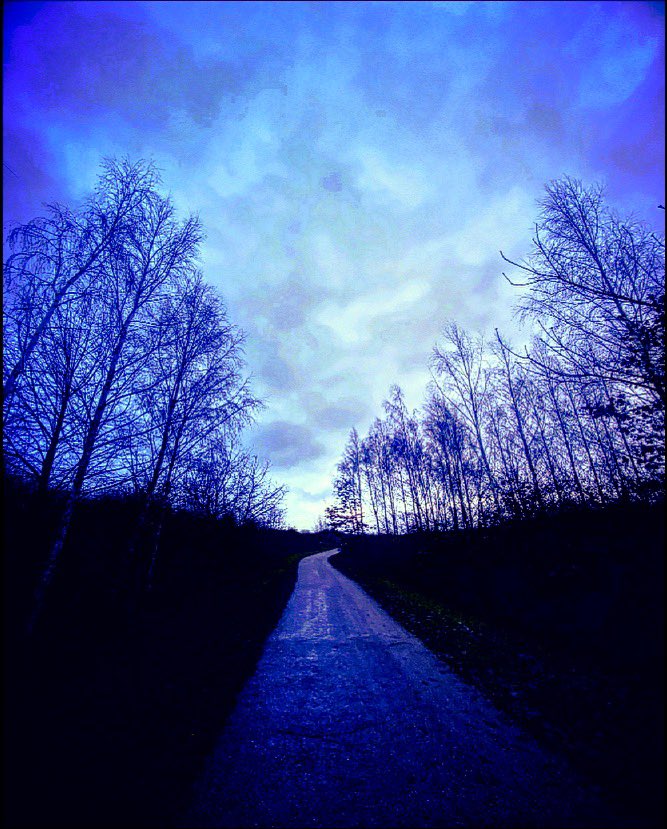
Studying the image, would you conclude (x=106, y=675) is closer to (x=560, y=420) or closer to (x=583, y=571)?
(x=583, y=571)

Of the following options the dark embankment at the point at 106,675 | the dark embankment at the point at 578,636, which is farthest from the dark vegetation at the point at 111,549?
the dark embankment at the point at 578,636

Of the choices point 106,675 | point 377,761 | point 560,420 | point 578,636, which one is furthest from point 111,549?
point 560,420

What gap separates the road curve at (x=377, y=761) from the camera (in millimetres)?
2836

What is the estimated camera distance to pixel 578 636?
611cm

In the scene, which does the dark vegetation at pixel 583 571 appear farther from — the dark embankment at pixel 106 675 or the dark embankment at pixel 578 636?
the dark embankment at pixel 106 675

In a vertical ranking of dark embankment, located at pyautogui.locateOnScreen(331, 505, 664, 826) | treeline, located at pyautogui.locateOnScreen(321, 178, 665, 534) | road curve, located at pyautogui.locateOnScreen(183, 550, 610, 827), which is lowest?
road curve, located at pyautogui.locateOnScreen(183, 550, 610, 827)

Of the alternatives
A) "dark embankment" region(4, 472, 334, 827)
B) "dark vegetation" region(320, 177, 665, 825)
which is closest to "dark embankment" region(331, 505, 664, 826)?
"dark vegetation" region(320, 177, 665, 825)

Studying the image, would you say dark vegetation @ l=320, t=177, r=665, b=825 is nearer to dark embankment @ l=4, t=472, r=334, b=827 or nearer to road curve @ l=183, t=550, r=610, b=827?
road curve @ l=183, t=550, r=610, b=827

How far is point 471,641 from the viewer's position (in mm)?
Result: 7395

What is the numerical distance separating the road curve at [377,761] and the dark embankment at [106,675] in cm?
46

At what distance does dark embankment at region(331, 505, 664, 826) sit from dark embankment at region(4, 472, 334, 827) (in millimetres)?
4206

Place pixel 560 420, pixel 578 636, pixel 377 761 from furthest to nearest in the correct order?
pixel 560 420, pixel 578 636, pixel 377 761

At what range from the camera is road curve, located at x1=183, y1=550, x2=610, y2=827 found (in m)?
2.84

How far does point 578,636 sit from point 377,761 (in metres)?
5.00
